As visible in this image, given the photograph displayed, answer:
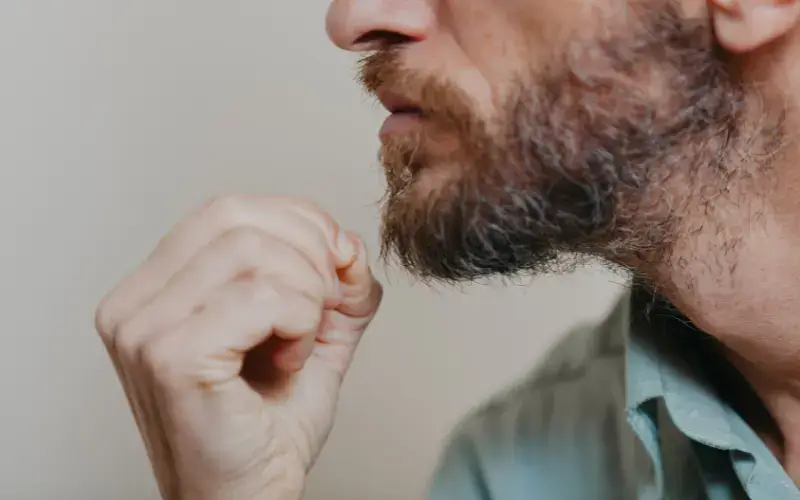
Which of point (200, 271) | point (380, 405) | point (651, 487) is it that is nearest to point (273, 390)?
point (200, 271)

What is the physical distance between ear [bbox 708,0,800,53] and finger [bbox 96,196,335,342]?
290 mm

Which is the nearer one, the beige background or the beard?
the beard

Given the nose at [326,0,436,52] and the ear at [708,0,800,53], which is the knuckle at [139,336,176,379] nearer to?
the nose at [326,0,436,52]

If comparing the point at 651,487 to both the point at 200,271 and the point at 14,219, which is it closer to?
the point at 200,271

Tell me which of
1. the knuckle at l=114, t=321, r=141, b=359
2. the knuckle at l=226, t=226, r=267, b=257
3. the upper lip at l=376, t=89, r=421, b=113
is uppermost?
the upper lip at l=376, t=89, r=421, b=113

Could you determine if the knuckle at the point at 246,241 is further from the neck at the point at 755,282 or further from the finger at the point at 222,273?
the neck at the point at 755,282

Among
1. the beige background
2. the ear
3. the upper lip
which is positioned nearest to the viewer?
the ear

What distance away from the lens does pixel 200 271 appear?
0.57 m

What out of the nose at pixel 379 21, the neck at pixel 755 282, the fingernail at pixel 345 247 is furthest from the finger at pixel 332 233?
the neck at pixel 755 282

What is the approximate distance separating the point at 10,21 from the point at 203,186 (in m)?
0.25

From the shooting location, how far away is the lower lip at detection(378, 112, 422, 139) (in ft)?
2.04

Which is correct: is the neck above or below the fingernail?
below

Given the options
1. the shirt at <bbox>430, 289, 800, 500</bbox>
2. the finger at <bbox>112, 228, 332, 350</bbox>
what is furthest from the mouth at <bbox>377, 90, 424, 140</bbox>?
the shirt at <bbox>430, 289, 800, 500</bbox>

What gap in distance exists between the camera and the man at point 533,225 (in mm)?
559
